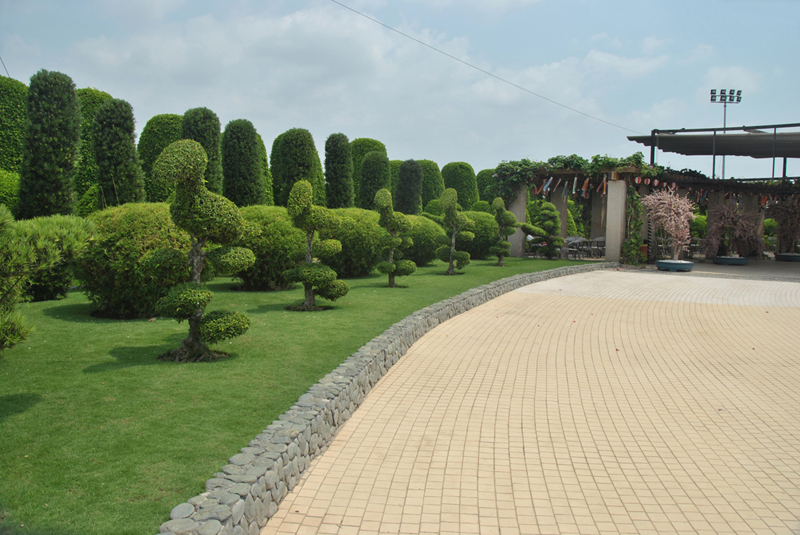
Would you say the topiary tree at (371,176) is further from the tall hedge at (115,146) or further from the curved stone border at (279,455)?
the curved stone border at (279,455)

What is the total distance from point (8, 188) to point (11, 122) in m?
2.22

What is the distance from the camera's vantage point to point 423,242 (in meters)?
17.1

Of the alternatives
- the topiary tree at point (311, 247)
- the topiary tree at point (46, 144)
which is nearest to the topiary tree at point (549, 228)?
the topiary tree at point (311, 247)

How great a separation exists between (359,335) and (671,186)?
17.7 m

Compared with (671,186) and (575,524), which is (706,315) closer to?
(575,524)

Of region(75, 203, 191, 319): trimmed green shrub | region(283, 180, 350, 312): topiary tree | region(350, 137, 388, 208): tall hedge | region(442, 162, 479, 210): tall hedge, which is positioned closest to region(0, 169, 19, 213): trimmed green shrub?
region(75, 203, 191, 319): trimmed green shrub

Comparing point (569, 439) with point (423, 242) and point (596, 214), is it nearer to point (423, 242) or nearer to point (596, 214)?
point (423, 242)

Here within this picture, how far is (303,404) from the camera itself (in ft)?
14.8

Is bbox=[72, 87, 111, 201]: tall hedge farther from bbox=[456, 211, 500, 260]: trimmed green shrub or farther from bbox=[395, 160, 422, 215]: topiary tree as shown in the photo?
bbox=[456, 211, 500, 260]: trimmed green shrub

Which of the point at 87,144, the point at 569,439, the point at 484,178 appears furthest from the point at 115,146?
the point at 484,178

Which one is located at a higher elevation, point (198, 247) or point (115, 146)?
point (115, 146)

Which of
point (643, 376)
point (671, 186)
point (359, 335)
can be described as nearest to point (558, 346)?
point (643, 376)

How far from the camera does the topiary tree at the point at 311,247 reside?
8.53 metres

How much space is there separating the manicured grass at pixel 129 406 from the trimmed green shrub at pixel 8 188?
3.88 m
